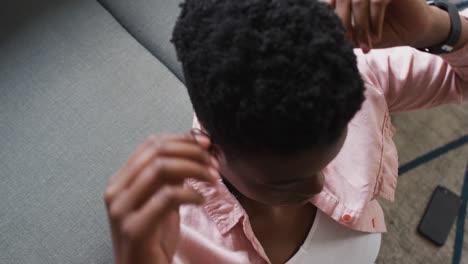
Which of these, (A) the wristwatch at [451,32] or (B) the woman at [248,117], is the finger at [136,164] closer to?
(B) the woman at [248,117]

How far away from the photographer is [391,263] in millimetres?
1251

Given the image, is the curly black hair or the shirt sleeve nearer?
the curly black hair

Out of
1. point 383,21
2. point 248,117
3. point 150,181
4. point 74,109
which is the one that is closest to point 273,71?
point 248,117

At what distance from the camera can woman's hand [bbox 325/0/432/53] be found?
0.54m

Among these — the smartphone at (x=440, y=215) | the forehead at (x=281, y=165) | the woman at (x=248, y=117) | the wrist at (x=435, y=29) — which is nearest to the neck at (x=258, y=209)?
the woman at (x=248, y=117)

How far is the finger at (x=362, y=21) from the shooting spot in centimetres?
54

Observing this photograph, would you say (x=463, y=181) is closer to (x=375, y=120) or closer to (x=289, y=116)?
(x=375, y=120)

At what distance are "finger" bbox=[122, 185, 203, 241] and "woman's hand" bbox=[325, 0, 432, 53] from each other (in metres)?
0.42

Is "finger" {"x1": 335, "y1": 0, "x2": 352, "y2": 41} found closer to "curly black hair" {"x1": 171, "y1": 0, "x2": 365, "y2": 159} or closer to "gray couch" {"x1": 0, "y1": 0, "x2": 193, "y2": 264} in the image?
"curly black hair" {"x1": 171, "y1": 0, "x2": 365, "y2": 159}

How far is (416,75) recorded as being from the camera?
2.54 feet

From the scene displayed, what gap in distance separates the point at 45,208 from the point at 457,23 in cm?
106

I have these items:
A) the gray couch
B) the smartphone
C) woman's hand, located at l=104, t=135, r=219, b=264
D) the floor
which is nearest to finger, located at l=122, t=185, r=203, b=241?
woman's hand, located at l=104, t=135, r=219, b=264

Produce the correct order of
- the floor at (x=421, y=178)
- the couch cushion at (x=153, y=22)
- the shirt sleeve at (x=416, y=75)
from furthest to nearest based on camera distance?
the floor at (x=421, y=178) < the couch cushion at (x=153, y=22) < the shirt sleeve at (x=416, y=75)

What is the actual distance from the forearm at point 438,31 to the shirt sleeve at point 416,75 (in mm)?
57
